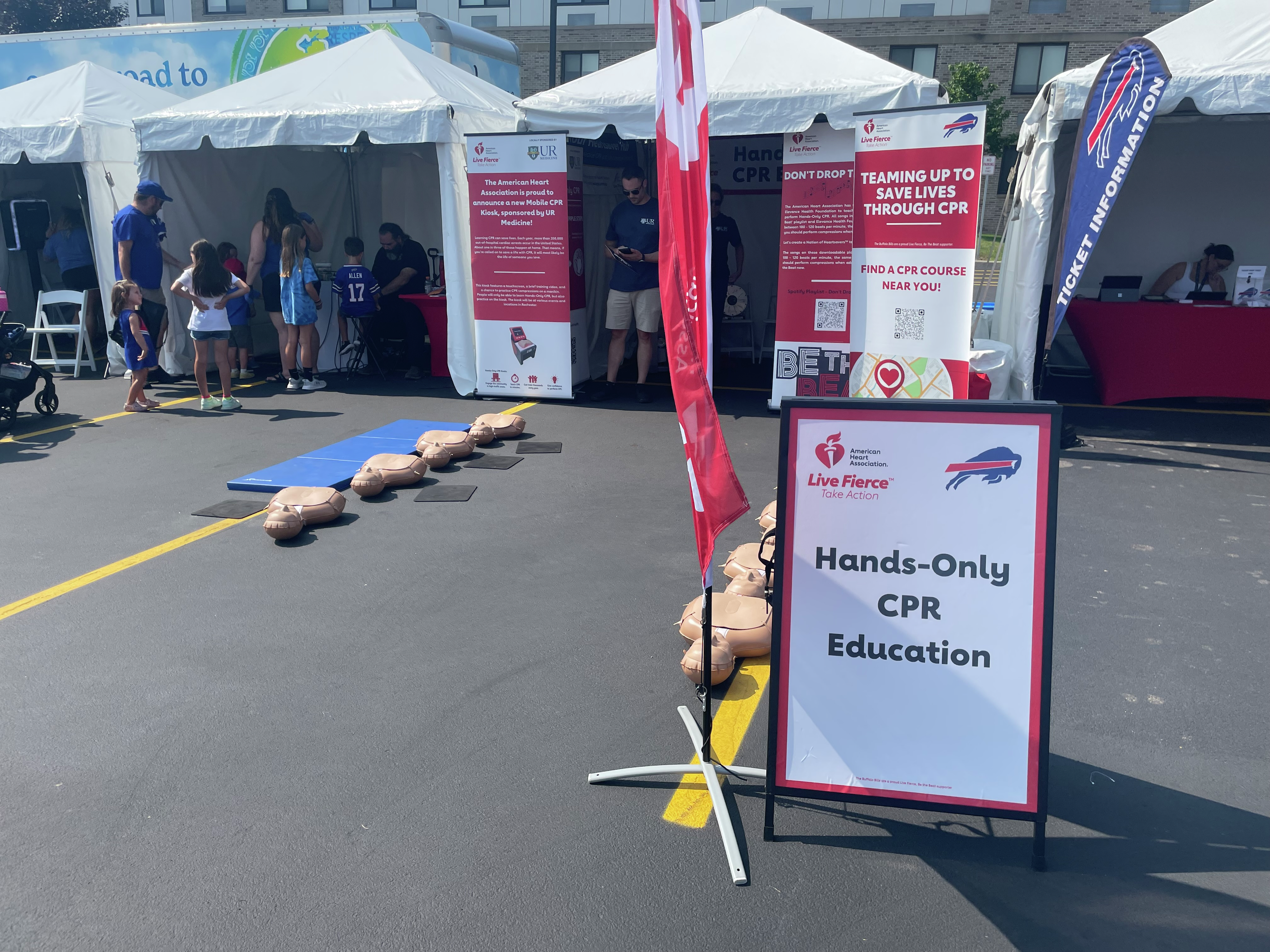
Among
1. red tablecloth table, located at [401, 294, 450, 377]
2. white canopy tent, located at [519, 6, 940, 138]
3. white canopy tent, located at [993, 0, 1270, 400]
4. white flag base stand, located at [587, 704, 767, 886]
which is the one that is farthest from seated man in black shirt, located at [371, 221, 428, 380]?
white flag base stand, located at [587, 704, 767, 886]

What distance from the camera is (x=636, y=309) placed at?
9836mm

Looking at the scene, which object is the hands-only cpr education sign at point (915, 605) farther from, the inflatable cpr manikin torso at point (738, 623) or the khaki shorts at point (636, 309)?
the khaki shorts at point (636, 309)

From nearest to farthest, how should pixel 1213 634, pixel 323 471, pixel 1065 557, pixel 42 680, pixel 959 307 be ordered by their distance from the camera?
pixel 42 680 < pixel 1213 634 < pixel 1065 557 < pixel 323 471 < pixel 959 307

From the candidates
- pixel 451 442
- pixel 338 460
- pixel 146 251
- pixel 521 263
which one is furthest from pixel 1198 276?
pixel 146 251

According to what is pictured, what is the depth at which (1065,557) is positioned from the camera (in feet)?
17.3

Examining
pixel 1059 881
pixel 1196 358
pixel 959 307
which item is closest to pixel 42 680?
pixel 1059 881

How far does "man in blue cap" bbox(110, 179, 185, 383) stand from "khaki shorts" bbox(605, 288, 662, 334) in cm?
470

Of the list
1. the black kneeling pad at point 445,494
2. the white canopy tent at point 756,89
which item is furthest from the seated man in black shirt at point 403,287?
the black kneeling pad at point 445,494

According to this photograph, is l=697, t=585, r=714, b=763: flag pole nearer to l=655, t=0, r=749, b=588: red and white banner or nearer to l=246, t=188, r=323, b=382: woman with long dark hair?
l=655, t=0, r=749, b=588: red and white banner

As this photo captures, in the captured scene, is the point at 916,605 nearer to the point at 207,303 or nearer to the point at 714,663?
the point at 714,663

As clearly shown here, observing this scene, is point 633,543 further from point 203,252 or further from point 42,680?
point 203,252

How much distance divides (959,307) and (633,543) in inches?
149

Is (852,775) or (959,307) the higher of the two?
(959,307)

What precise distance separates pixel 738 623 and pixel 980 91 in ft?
Result: 107
